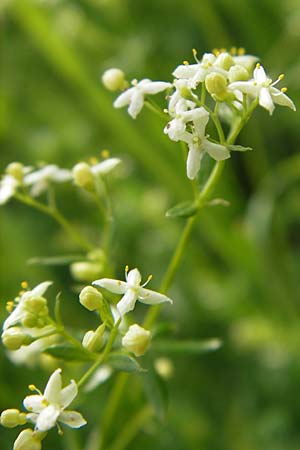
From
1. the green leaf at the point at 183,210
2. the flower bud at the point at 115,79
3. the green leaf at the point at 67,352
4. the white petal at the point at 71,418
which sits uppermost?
the flower bud at the point at 115,79

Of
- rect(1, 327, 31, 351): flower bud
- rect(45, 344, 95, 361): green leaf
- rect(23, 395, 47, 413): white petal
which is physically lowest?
rect(23, 395, 47, 413): white petal

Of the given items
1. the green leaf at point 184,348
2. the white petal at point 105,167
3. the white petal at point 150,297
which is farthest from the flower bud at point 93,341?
the white petal at point 105,167

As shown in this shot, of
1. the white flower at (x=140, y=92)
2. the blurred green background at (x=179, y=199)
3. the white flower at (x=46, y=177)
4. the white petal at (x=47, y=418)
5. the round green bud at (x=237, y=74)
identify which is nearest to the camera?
the white petal at (x=47, y=418)

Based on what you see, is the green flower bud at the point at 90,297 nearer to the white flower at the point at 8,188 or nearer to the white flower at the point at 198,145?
the white flower at the point at 198,145

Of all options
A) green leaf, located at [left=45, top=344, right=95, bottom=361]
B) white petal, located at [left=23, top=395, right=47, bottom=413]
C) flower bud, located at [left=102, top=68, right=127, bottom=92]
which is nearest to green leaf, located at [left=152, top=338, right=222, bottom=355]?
green leaf, located at [left=45, top=344, right=95, bottom=361]

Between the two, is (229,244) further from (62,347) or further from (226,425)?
(62,347)

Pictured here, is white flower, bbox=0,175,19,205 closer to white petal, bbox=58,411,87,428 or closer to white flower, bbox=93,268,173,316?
white flower, bbox=93,268,173,316

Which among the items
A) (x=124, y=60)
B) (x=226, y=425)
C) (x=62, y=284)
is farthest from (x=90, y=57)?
(x=226, y=425)
